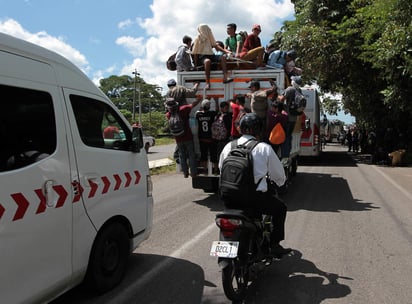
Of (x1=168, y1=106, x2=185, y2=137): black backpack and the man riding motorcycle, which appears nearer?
the man riding motorcycle

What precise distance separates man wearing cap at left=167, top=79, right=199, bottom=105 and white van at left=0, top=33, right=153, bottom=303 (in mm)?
4025

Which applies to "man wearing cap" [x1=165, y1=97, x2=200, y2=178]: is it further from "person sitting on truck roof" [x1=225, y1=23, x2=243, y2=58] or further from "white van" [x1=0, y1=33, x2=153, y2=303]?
"white van" [x1=0, y1=33, x2=153, y2=303]

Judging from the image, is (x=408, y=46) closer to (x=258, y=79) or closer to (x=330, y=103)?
(x=258, y=79)

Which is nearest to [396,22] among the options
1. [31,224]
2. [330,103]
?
[31,224]

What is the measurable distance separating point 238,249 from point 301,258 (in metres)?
1.72

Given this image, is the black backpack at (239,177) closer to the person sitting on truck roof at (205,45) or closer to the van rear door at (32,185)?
the van rear door at (32,185)

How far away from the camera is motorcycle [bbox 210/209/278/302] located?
3.70 meters

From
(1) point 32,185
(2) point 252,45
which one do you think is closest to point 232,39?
(2) point 252,45

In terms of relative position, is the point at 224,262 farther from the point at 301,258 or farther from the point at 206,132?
the point at 206,132

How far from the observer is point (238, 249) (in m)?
3.79

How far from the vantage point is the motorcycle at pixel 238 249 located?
3703mm

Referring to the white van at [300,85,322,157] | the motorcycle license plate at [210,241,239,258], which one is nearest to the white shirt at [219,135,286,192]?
the motorcycle license plate at [210,241,239,258]

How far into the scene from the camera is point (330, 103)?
1658 inches

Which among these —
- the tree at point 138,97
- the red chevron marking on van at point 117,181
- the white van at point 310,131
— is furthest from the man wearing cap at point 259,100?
the tree at point 138,97
